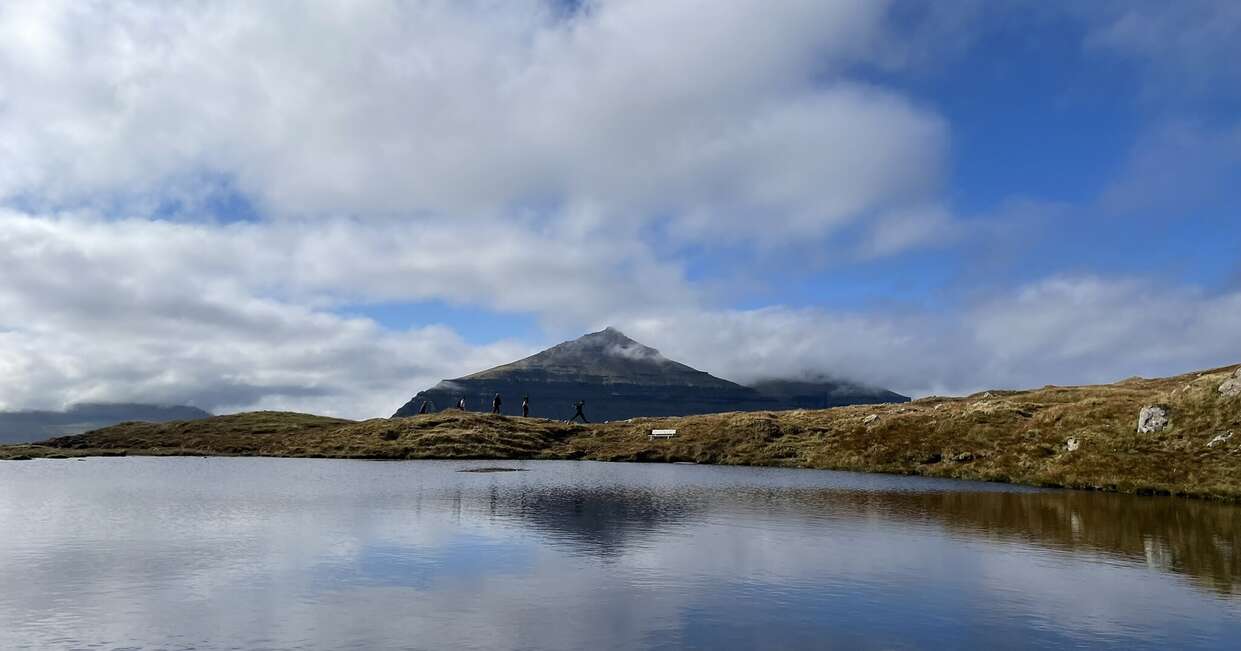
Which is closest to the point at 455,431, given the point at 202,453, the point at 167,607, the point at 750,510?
the point at 202,453

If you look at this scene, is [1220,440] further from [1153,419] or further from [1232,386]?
[1232,386]

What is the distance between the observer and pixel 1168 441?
86.8 m

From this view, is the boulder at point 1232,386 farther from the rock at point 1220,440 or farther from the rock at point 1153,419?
the rock at point 1220,440

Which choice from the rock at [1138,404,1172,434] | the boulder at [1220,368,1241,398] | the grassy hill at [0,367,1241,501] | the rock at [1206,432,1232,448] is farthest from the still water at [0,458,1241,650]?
the boulder at [1220,368,1241,398]

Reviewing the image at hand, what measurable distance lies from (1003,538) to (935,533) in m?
4.14

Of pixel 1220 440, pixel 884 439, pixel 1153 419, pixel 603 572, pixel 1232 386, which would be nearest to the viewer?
pixel 603 572

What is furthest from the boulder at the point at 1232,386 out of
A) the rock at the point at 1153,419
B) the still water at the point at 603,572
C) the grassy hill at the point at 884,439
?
the still water at the point at 603,572

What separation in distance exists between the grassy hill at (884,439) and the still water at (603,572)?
1587 cm

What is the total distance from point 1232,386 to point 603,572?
89693 millimetres

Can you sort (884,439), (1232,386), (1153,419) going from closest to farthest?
(1232,386), (1153,419), (884,439)

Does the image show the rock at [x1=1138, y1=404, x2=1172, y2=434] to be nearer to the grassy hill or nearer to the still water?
the grassy hill

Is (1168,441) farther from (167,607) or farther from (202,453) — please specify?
(202,453)

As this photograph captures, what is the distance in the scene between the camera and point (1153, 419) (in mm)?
91125

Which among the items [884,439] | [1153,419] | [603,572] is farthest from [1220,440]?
[603,572]
